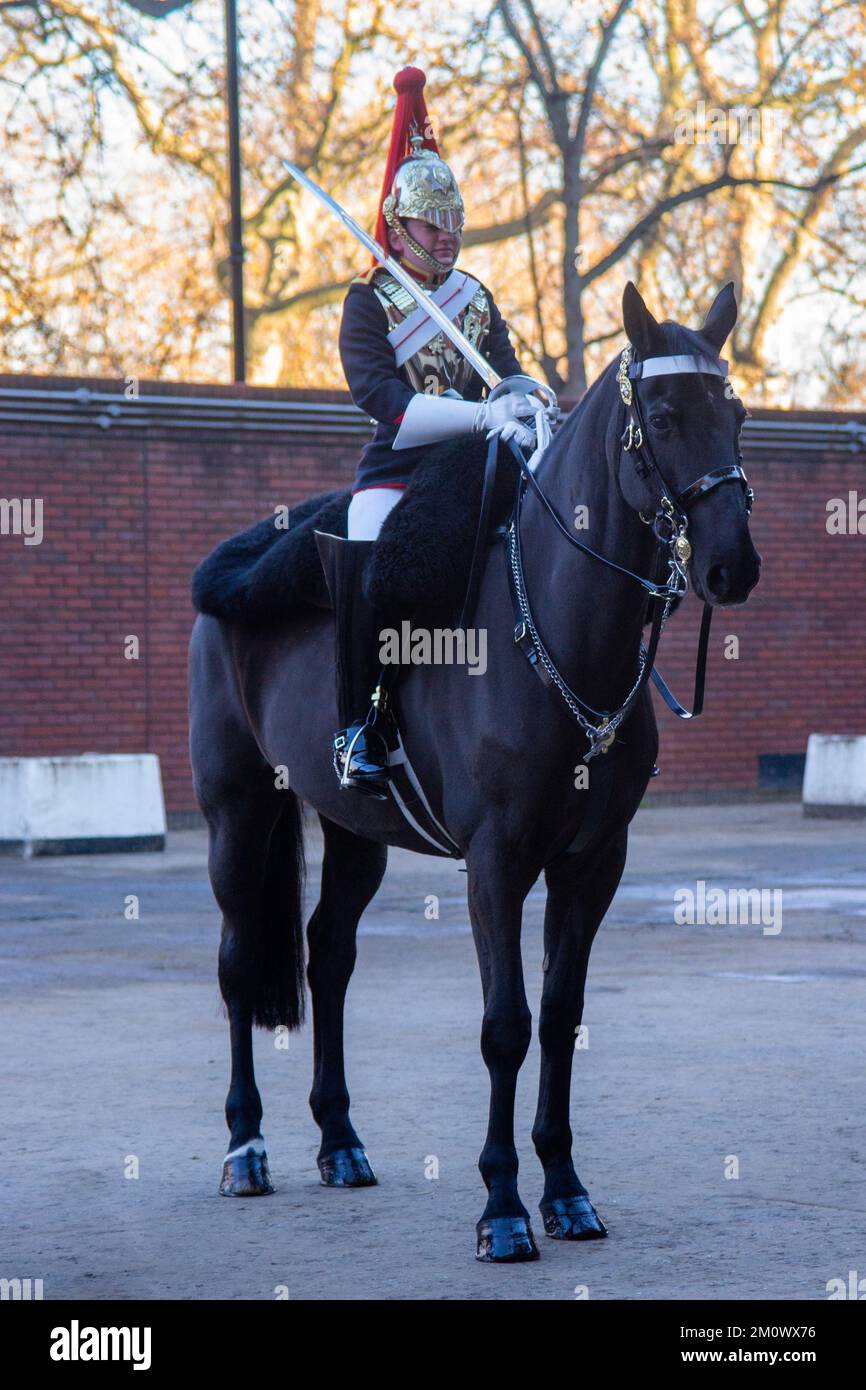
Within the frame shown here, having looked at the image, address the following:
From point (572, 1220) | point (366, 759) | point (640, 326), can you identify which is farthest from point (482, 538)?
point (572, 1220)

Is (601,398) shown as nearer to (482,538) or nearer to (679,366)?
(679,366)

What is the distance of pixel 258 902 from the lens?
638cm

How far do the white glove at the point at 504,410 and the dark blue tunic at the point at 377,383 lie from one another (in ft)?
0.78

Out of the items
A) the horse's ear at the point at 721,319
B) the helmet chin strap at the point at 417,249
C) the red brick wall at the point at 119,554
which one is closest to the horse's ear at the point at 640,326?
the horse's ear at the point at 721,319

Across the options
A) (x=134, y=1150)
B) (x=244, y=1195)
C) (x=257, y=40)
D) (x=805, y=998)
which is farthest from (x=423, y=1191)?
(x=257, y=40)

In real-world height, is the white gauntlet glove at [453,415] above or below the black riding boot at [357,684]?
above

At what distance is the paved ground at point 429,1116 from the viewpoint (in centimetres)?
486

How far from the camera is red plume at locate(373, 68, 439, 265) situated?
601 centimetres

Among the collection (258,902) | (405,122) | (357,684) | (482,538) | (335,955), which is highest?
(405,122)

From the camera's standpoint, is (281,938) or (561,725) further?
(281,938)

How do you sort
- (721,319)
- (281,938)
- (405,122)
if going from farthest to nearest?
(281,938) < (405,122) < (721,319)

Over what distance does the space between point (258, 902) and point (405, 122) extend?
2.41m

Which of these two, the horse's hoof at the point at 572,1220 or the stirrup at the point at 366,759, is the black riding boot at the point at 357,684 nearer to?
the stirrup at the point at 366,759

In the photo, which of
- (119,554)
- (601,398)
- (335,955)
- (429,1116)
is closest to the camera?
(601,398)
